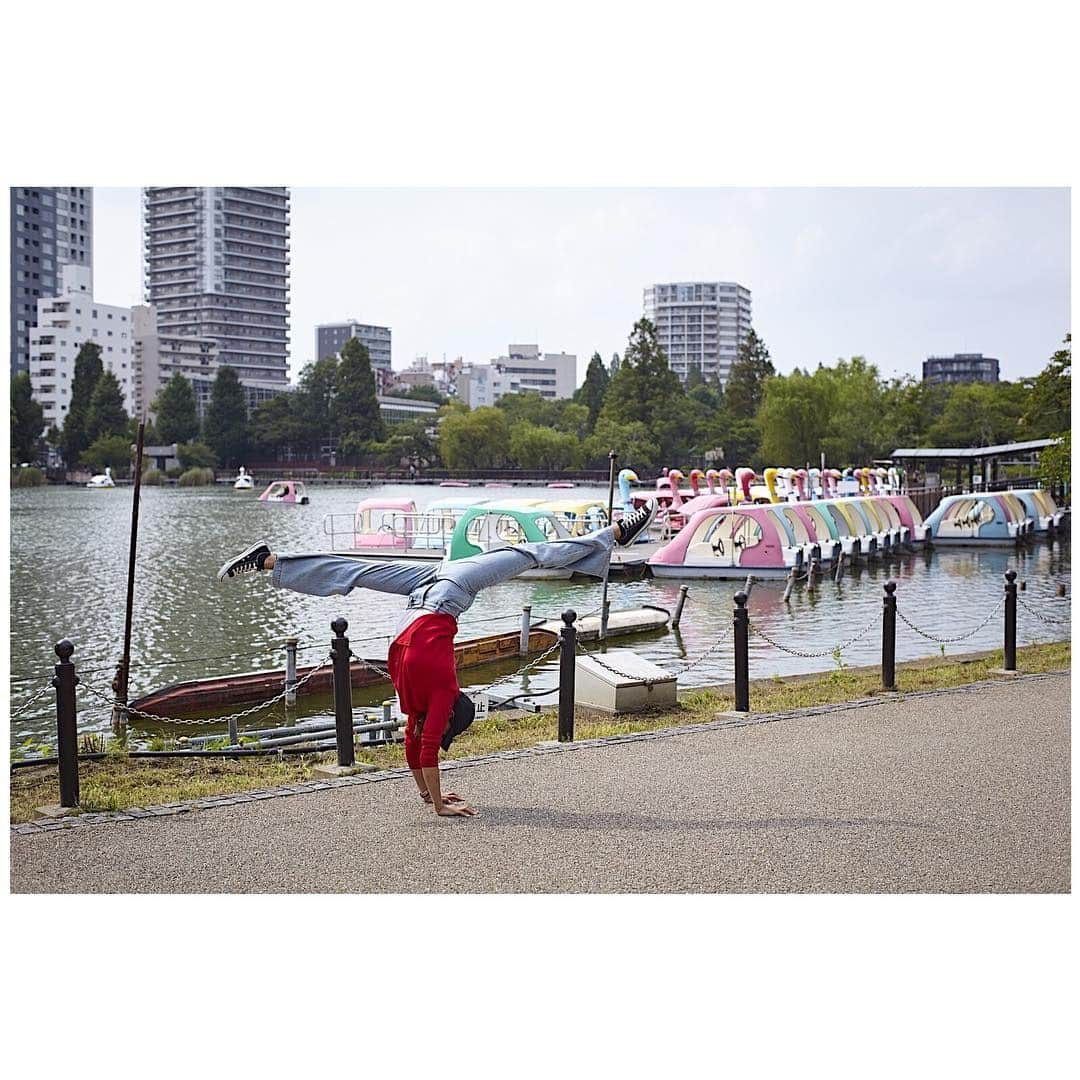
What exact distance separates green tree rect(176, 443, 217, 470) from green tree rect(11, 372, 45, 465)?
9247 millimetres

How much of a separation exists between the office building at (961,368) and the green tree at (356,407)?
135 feet

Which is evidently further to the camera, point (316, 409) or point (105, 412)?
point (316, 409)

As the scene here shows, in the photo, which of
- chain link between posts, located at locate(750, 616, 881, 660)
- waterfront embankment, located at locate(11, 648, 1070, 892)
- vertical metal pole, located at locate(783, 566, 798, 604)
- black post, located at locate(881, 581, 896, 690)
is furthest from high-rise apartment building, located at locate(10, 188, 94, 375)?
waterfront embankment, located at locate(11, 648, 1070, 892)

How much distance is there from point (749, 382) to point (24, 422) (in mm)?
44176

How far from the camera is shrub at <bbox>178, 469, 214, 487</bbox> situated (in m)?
83.4

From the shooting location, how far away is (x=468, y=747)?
7.77 metres

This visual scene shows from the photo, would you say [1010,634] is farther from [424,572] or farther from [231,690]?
[231,690]

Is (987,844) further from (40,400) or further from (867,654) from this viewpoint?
(40,400)

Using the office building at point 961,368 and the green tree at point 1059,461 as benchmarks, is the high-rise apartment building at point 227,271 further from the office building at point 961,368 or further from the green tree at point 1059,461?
the green tree at point 1059,461

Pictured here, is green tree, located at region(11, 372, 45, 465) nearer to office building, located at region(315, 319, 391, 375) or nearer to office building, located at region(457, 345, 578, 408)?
office building, located at region(457, 345, 578, 408)

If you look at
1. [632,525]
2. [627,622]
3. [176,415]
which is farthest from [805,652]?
[176,415]

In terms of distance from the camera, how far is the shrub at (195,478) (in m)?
83.4

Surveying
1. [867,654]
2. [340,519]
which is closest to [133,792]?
[867,654]

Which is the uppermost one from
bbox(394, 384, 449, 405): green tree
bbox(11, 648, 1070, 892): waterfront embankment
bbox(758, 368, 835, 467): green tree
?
bbox(394, 384, 449, 405): green tree
